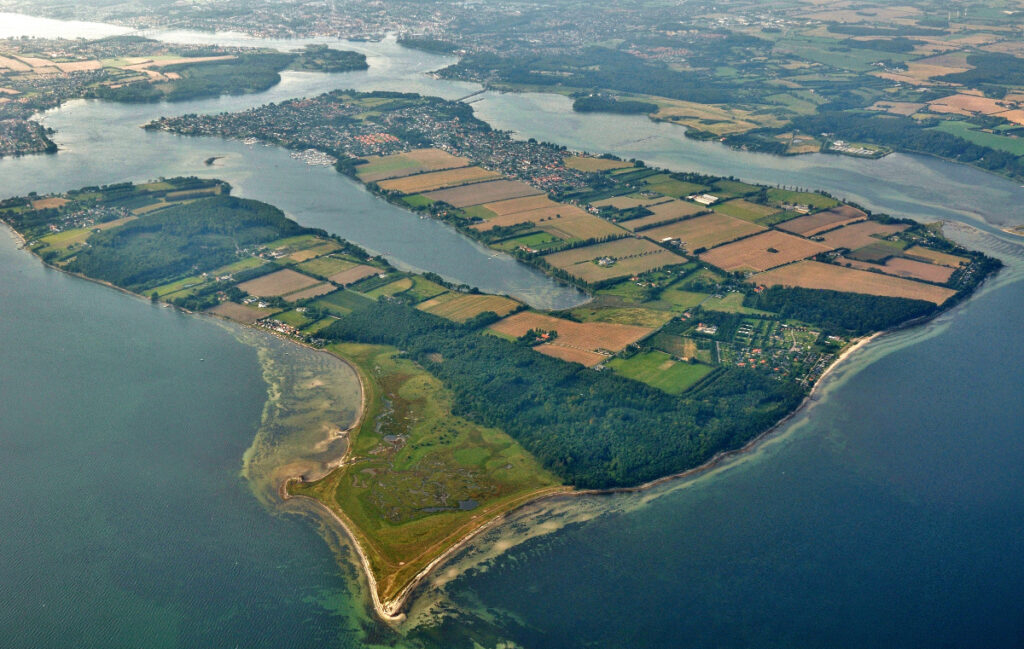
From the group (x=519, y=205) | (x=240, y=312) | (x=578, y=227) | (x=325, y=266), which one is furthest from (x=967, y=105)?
(x=240, y=312)

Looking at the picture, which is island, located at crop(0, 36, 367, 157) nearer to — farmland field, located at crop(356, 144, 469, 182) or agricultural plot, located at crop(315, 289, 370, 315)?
farmland field, located at crop(356, 144, 469, 182)

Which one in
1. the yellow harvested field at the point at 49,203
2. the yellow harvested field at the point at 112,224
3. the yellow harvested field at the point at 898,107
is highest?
the yellow harvested field at the point at 898,107

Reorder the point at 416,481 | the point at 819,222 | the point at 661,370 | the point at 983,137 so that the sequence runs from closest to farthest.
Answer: the point at 416,481
the point at 661,370
the point at 819,222
the point at 983,137

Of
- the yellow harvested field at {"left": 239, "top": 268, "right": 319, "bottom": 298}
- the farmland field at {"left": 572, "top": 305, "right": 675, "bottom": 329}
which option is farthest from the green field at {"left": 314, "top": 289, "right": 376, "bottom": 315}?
the farmland field at {"left": 572, "top": 305, "right": 675, "bottom": 329}

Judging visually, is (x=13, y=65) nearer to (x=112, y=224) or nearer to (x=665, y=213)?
(x=112, y=224)

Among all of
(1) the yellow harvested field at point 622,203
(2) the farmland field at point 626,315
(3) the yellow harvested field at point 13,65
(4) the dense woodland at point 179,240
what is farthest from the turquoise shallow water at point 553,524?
(3) the yellow harvested field at point 13,65

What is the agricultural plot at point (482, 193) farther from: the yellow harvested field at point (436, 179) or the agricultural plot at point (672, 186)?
the agricultural plot at point (672, 186)

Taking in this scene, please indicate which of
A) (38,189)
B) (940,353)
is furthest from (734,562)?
(38,189)
